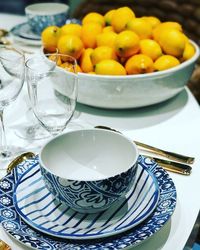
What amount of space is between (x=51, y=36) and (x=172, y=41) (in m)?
0.23

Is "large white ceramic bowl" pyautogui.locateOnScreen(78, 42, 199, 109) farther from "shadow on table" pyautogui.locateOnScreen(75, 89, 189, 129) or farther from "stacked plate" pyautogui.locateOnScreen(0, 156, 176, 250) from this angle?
"stacked plate" pyautogui.locateOnScreen(0, 156, 176, 250)

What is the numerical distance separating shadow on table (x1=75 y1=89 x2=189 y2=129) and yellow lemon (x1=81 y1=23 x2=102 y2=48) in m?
0.11

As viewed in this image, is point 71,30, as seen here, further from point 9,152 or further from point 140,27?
point 9,152

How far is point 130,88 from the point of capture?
2.35 ft

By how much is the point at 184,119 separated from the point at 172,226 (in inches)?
11.5

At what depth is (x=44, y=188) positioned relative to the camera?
0.52 m

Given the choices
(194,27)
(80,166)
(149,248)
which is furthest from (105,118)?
(194,27)

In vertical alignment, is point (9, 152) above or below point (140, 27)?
below

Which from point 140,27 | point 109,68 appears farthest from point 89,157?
point 140,27

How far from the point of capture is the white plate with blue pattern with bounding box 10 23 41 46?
1.07 metres

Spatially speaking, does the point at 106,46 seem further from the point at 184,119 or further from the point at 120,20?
the point at 184,119

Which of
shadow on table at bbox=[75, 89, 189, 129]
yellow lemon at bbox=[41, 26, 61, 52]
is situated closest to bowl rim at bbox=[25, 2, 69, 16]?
yellow lemon at bbox=[41, 26, 61, 52]

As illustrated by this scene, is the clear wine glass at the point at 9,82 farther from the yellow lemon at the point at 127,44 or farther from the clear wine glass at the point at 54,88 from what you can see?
the yellow lemon at the point at 127,44

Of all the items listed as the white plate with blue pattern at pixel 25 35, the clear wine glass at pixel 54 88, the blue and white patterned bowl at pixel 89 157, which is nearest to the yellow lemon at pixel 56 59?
the clear wine glass at pixel 54 88
